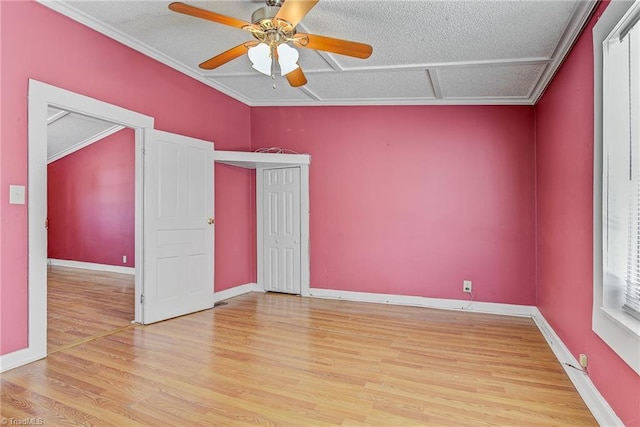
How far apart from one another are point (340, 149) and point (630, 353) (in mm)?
3692

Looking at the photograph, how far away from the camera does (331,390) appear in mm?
2340

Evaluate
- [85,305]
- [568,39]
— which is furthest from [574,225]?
[85,305]

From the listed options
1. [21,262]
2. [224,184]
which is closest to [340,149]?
[224,184]

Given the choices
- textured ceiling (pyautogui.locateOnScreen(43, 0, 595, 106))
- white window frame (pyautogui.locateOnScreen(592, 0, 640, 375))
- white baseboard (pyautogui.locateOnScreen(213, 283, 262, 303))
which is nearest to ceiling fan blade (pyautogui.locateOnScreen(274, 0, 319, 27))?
textured ceiling (pyautogui.locateOnScreen(43, 0, 595, 106))

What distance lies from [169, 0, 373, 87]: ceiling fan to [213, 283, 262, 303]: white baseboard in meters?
2.98

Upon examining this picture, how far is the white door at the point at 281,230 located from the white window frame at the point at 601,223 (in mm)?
3431

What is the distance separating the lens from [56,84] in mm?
2818

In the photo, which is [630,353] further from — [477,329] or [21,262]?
[21,262]

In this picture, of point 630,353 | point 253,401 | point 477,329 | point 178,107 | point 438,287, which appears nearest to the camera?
point 630,353

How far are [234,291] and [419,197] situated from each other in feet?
8.92

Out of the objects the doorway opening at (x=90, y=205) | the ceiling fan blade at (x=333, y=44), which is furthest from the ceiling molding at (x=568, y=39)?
the doorway opening at (x=90, y=205)

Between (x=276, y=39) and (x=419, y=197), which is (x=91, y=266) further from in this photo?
(x=276, y=39)

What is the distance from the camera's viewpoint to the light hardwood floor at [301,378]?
205 centimetres

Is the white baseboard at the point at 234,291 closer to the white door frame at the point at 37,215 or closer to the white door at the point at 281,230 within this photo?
the white door at the point at 281,230
